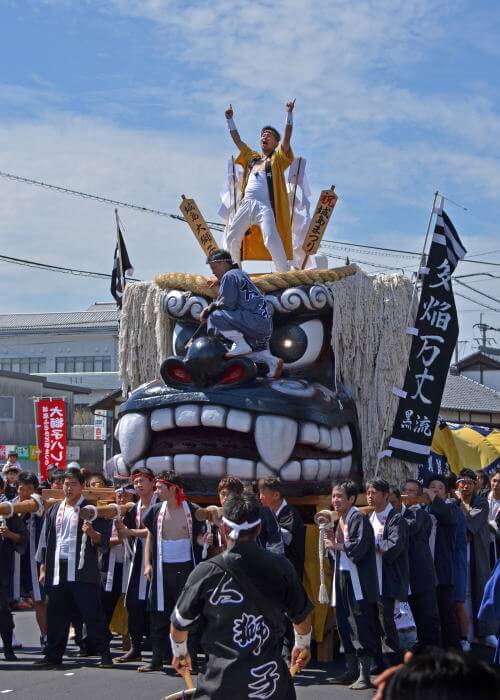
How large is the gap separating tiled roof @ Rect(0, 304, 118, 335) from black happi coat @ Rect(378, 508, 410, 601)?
43.2 meters

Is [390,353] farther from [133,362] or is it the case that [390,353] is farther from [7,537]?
[7,537]

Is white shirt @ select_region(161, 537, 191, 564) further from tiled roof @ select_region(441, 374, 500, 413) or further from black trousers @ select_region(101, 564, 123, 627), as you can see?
tiled roof @ select_region(441, 374, 500, 413)

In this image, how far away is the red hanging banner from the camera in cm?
2248

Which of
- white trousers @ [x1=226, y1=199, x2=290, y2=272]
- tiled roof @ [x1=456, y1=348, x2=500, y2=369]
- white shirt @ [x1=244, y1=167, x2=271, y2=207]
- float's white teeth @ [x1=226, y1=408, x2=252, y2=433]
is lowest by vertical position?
float's white teeth @ [x1=226, y1=408, x2=252, y2=433]

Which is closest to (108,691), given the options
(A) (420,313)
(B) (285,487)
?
(B) (285,487)

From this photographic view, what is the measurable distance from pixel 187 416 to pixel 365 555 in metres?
2.14

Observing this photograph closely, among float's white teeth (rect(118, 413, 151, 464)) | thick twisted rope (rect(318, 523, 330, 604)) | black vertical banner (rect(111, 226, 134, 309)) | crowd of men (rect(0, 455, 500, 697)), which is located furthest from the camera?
black vertical banner (rect(111, 226, 134, 309))

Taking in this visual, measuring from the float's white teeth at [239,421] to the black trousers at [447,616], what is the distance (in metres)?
2.08

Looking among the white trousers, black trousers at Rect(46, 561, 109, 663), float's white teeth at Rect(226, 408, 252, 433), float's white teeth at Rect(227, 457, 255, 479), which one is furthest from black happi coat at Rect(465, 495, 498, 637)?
black trousers at Rect(46, 561, 109, 663)

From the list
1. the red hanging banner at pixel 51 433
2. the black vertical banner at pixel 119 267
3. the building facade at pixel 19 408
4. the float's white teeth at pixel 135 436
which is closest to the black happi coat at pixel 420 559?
the float's white teeth at pixel 135 436

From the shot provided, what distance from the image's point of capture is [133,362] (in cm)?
1111

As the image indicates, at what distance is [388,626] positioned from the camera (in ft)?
25.8

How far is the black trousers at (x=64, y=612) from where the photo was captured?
8.26 metres

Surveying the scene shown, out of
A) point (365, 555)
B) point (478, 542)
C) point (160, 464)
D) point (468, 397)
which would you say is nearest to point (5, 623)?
point (160, 464)
